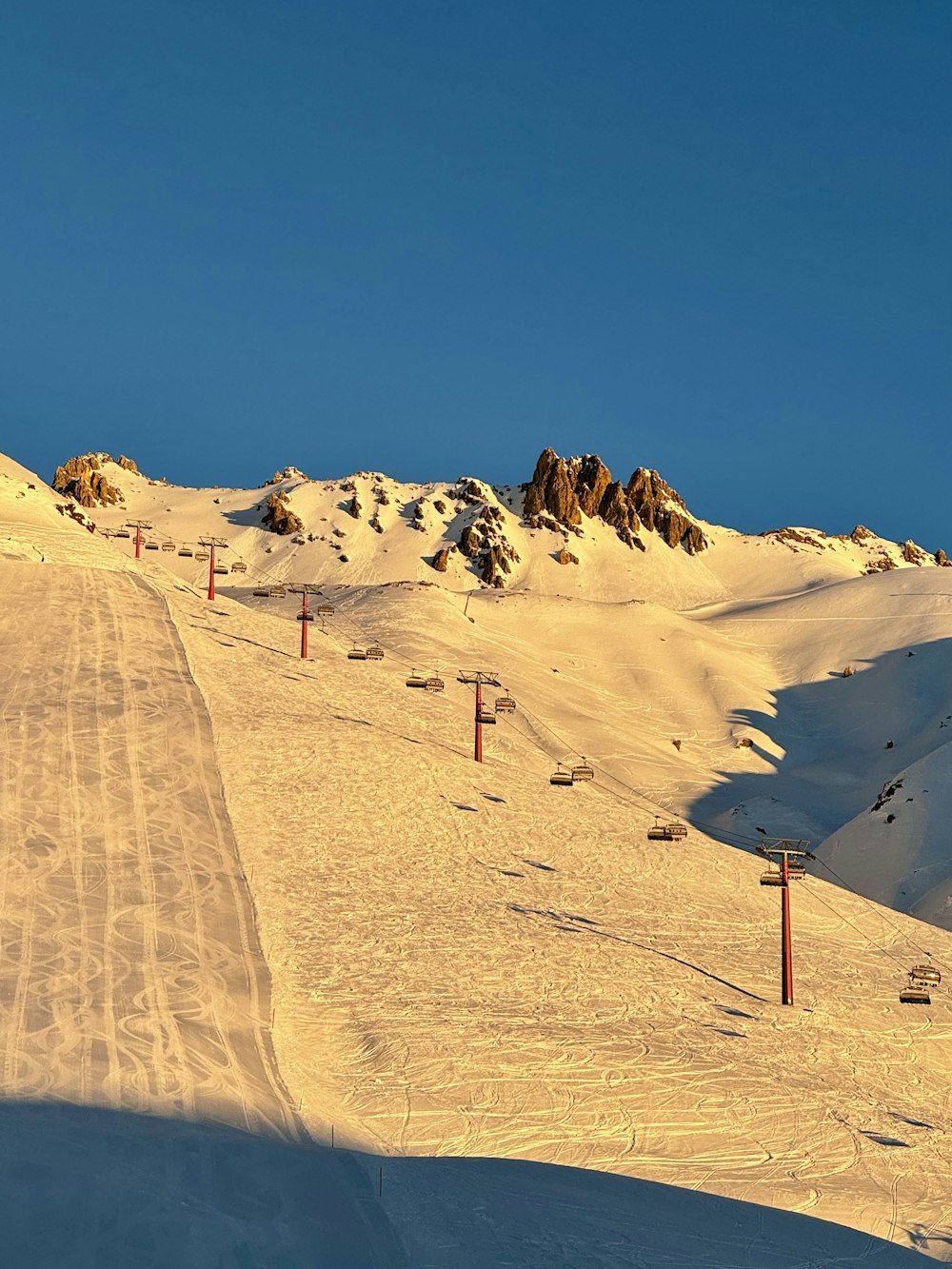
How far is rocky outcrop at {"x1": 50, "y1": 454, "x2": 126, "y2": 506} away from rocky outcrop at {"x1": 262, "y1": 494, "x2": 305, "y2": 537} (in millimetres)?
23565

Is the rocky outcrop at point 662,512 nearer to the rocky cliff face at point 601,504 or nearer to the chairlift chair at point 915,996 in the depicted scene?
the rocky cliff face at point 601,504

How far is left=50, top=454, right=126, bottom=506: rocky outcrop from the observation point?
541 feet

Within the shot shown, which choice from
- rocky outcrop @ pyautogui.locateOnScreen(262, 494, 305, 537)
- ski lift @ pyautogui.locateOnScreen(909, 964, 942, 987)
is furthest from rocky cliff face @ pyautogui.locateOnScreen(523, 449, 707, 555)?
ski lift @ pyautogui.locateOnScreen(909, 964, 942, 987)

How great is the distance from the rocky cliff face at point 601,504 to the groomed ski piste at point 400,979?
7366 cm

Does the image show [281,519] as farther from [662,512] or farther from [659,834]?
[659,834]

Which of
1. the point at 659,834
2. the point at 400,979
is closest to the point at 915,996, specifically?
the point at 659,834

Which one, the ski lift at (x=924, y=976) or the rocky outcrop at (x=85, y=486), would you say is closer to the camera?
the ski lift at (x=924, y=976)

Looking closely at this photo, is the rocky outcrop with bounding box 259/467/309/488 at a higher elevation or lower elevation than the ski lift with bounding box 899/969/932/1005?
higher

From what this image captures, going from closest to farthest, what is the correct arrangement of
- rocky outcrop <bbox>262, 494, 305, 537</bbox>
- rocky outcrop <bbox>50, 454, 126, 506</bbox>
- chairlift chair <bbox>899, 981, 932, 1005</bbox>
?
chairlift chair <bbox>899, 981, 932, 1005</bbox>, rocky outcrop <bbox>262, 494, 305, 537</bbox>, rocky outcrop <bbox>50, 454, 126, 506</bbox>

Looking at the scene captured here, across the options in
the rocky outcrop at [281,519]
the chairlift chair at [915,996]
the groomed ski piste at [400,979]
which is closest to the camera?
the groomed ski piste at [400,979]

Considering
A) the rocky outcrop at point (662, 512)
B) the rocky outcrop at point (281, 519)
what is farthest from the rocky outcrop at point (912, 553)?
the rocky outcrop at point (281, 519)

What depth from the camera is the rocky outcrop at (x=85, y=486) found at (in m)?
165

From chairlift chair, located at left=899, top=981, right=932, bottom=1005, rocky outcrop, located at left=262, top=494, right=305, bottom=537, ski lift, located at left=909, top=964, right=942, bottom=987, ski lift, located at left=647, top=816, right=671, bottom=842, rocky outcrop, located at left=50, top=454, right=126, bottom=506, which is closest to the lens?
chairlift chair, located at left=899, top=981, right=932, bottom=1005

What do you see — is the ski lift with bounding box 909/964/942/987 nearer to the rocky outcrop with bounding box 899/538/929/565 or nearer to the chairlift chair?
the chairlift chair
